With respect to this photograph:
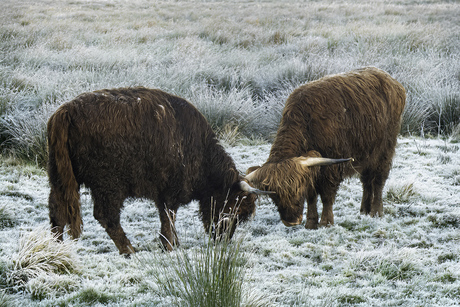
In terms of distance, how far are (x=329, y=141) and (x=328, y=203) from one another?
72cm

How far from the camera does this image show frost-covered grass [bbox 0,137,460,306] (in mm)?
3309

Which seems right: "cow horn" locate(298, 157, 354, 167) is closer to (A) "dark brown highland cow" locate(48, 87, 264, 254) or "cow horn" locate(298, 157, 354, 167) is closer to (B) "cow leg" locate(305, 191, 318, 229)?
(A) "dark brown highland cow" locate(48, 87, 264, 254)

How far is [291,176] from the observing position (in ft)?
14.5

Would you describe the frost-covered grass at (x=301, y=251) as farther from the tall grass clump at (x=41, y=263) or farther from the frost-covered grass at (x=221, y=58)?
the frost-covered grass at (x=221, y=58)

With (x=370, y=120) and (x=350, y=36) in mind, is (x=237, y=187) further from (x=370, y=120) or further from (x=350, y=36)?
(x=350, y=36)

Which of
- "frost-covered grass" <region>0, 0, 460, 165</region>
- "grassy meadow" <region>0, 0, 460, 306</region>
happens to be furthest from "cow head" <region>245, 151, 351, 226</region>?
"frost-covered grass" <region>0, 0, 460, 165</region>

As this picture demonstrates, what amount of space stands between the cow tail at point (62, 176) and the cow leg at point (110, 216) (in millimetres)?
167

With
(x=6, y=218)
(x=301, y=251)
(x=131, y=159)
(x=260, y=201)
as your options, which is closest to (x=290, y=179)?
(x=301, y=251)

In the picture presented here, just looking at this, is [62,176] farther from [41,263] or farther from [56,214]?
[41,263]

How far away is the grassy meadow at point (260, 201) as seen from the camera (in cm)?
337

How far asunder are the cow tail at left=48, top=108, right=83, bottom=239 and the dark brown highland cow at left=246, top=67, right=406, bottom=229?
1628 mm

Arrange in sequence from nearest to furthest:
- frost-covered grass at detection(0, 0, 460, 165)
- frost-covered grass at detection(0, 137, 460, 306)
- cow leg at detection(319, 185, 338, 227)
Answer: frost-covered grass at detection(0, 137, 460, 306) < cow leg at detection(319, 185, 338, 227) < frost-covered grass at detection(0, 0, 460, 165)

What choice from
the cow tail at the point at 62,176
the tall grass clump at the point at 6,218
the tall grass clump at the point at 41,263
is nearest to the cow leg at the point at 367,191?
the cow tail at the point at 62,176

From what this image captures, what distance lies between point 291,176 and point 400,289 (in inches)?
54.3
